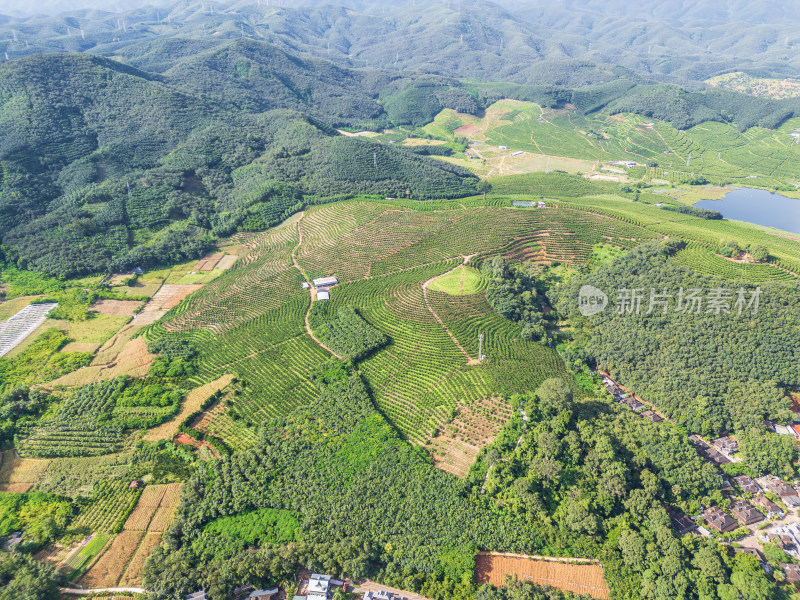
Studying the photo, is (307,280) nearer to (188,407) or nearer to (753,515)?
(188,407)

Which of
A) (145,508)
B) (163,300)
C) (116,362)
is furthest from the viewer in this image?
(163,300)

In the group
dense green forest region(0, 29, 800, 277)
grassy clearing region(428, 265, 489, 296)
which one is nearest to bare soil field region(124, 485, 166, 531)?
grassy clearing region(428, 265, 489, 296)

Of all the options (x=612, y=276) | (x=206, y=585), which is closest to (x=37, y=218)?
(x=206, y=585)

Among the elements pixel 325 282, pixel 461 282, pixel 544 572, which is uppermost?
pixel 461 282

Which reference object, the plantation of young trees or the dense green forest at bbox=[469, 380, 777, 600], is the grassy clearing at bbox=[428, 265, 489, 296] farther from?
the dense green forest at bbox=[469, 380, 777, 600]

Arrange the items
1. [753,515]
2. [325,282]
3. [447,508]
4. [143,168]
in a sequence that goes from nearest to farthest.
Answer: [447,508] < [753,515] < [325,282] < [143,168]

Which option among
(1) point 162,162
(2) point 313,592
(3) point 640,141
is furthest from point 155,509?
(3) point 640,141
